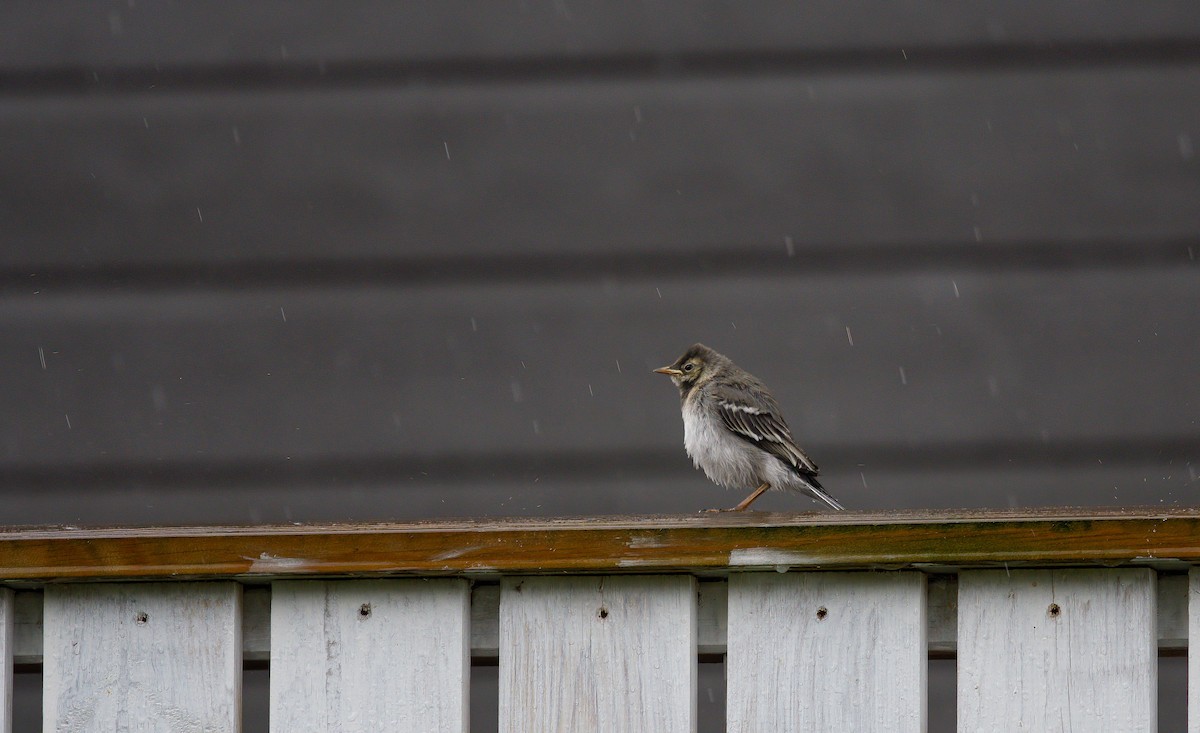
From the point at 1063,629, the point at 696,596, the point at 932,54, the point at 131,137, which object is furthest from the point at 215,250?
the point at 1063,629

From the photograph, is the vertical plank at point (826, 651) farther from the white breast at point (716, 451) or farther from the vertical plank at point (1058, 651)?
the white breast at point (716, 451)

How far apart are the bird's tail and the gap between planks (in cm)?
293

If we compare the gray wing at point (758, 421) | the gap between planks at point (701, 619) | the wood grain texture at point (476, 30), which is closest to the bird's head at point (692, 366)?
the gray wing at point (758, 421)

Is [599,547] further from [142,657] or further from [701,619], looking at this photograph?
[142,657]

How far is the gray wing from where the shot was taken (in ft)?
16.8

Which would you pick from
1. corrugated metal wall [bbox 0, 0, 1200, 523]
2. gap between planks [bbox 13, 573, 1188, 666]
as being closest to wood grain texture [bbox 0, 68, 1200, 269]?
corrugated metal wall [bbox 0, 0, 1200, 523]

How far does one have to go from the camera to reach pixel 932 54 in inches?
195

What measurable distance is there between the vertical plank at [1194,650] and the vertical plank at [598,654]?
0.68 meters

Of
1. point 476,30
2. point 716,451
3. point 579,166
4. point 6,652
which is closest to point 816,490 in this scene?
point 716,451

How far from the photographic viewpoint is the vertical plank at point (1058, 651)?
5.82ft

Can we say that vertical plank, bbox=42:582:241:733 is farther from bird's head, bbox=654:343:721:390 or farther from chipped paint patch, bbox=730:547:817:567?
bird's head, bbox=654:343:721:390

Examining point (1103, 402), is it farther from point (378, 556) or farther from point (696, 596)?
point (378, 556)

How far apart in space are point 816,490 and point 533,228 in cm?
150

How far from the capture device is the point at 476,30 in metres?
4.99
